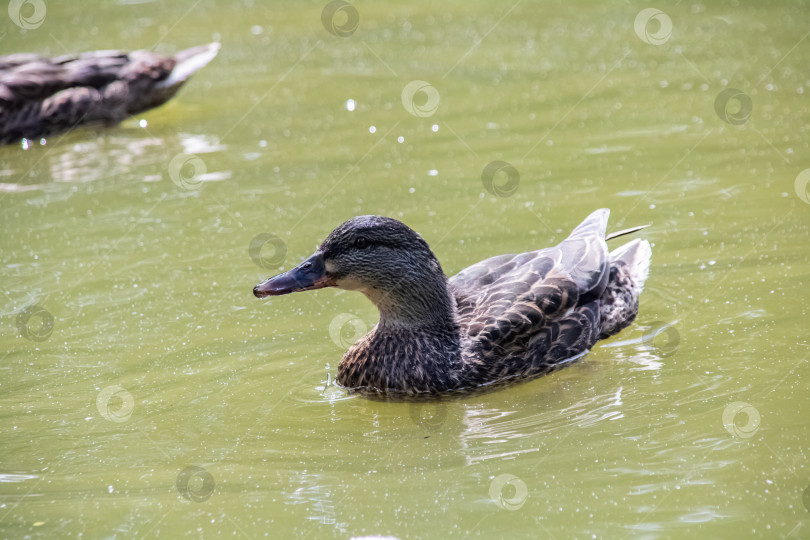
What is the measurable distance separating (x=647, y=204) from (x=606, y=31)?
16.2ft

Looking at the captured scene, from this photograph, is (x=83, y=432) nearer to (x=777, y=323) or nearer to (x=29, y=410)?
(x=29, y=410)

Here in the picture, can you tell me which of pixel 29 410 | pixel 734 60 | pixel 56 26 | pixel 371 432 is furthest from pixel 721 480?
pixel 56 26

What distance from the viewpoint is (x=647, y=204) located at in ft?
28.0
